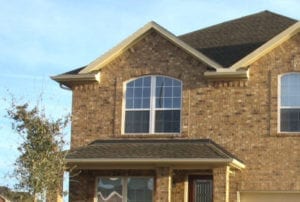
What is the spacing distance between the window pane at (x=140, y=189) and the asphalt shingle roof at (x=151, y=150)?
123cm

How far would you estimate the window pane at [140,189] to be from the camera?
23656mm

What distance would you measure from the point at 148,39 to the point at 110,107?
2.77m

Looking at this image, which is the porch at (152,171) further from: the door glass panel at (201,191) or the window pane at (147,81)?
the window pane at (147,81)

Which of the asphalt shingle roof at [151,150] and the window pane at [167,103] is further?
the window pane at [167,103]

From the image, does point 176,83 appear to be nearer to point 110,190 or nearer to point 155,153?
point 155,153

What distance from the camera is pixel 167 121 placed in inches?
958

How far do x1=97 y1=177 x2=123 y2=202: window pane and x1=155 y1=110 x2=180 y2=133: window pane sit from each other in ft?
7.50

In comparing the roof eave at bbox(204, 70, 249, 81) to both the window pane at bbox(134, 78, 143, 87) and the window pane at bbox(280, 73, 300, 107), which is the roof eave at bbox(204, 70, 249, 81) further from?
the window pane at bbox(134, 78, 143, 87)

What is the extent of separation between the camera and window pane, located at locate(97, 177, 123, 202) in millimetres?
23938

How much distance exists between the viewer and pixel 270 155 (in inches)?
910

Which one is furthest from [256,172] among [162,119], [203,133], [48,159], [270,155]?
[48,159]

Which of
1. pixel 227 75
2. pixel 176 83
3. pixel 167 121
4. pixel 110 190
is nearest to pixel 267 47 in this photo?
pixel 227 75

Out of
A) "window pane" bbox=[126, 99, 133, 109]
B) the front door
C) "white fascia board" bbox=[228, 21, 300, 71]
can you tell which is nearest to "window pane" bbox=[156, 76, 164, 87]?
"window pane" bbox=[126, 99, 133, 109]

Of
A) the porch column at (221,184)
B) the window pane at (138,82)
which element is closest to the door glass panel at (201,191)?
the porch column at (221,184)
